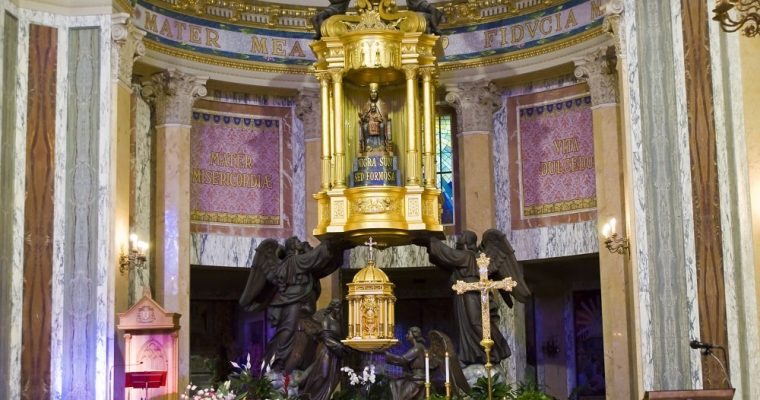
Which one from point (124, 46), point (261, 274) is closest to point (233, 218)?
point (261, 274)

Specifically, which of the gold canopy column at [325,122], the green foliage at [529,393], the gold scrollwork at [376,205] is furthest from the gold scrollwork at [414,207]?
the green foliage at [529,393]

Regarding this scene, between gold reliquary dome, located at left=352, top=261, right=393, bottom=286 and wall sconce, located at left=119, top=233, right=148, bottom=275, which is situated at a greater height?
wall sconce, located at left=119, top=233, right=148, bottom=275

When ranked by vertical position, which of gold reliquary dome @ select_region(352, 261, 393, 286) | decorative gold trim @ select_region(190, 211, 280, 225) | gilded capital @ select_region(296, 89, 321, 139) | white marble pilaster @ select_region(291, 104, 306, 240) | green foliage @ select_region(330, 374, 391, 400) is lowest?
green foliage @ select_region(330, 374, 391, 400)

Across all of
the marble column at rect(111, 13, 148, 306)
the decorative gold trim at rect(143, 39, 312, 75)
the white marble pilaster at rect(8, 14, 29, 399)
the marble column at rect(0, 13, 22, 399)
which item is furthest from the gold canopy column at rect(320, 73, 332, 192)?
the marble column at rect(0, 13, 22, 399)

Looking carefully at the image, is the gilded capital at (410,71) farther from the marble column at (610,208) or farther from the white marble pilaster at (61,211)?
the white marble pilaster at (61,211)

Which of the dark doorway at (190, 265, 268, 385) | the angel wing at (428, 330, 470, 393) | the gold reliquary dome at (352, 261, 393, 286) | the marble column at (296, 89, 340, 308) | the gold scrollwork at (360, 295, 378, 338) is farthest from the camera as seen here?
the dark doorway at (190, 265, 268, 385)

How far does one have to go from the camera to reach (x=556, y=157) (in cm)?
2033

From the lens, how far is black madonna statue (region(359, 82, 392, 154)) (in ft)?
60.7

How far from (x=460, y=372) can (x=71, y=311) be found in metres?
5.15

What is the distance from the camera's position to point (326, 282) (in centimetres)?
2036

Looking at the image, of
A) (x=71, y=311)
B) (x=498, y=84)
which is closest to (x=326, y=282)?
(x=498, y=84)

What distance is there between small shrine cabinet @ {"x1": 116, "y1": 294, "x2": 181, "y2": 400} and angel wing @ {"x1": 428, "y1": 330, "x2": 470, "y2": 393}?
3.49 m

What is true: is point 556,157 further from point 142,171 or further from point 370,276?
point 142,171

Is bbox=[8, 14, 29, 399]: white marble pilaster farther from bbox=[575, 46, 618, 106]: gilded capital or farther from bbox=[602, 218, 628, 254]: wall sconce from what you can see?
bbox=[575, 46, 618, 106]: gilded capital
